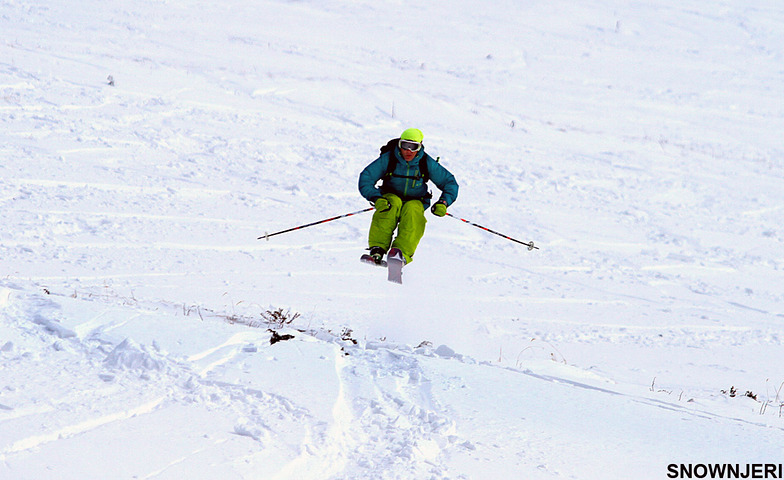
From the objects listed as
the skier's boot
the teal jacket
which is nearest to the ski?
the skier's boot

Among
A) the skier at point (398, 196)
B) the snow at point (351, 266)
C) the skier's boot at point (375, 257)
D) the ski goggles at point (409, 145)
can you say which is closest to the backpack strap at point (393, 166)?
the skier at point (398, 196)

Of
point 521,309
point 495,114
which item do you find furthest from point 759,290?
point 495,114

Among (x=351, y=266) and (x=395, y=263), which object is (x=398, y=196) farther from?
(x=351, y=266)

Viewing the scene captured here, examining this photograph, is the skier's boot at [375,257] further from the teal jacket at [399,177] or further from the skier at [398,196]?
the teal jacket at [399,177]

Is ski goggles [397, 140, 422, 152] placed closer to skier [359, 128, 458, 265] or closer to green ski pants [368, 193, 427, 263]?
skier [359, 128, 458, 265]

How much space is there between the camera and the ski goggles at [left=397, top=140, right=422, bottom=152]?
8102 mm

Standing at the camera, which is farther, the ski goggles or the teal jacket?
the teal jacket

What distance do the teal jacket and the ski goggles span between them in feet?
0.53

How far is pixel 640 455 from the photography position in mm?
4379

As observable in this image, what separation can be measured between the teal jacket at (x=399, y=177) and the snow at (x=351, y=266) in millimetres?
1393

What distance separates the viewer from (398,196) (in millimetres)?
8547

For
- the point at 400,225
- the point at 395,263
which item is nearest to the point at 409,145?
the point at 400,225

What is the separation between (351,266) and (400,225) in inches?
93.4

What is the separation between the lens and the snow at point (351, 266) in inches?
165
